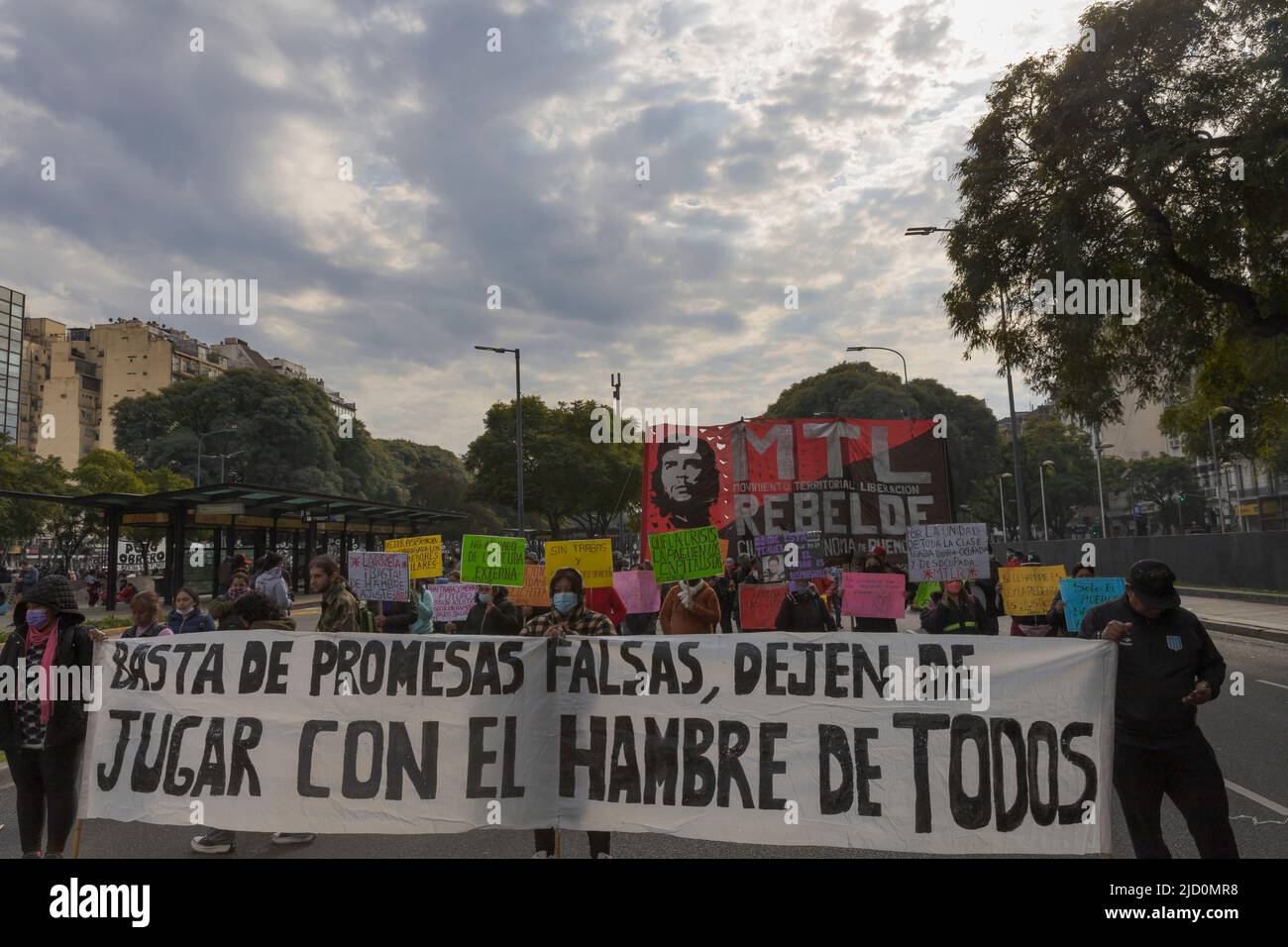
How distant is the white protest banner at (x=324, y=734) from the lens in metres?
4.62

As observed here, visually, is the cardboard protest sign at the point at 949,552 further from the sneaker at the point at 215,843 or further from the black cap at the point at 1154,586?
the sneaker at the point at 215,843

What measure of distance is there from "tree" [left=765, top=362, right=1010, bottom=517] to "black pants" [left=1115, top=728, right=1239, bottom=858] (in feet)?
172

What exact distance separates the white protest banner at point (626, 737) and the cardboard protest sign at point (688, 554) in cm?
372

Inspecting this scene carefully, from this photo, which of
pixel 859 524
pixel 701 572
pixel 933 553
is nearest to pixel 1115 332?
pixel 859 524

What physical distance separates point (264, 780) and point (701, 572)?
464cm

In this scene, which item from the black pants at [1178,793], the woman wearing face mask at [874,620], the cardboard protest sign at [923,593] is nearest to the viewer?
the black pants at [1178,793]

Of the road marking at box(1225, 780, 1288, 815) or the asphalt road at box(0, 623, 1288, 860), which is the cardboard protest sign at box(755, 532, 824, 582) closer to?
the road marking at box(1225, 780, 1288, 815)

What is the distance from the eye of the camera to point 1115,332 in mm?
14625

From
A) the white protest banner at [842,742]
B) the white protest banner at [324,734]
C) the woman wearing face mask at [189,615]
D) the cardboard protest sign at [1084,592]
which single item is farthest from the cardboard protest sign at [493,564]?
the cardboard protest sign at [1084,592]

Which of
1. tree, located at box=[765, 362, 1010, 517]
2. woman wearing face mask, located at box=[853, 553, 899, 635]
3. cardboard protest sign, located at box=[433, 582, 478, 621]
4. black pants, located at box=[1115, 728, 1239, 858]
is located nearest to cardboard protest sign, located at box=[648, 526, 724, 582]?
woman wearing face mask, located at box=[853, 553, 899, 635]

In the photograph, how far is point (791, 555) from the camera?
1027 cm

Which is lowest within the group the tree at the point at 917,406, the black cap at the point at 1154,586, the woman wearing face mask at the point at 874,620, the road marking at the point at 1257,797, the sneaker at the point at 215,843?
the road marking at the point at 1257,797

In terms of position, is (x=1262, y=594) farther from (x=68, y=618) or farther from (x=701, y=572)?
(x=68, y=618)

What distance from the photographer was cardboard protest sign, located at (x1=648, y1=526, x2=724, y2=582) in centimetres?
851
